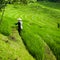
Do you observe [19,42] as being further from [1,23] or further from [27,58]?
[1,23]

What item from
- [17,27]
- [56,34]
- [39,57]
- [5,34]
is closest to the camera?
[39,57]

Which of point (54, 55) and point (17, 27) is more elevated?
point (17, 27)

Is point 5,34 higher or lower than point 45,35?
higher

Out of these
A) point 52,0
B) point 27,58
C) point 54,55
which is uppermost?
point 27,58

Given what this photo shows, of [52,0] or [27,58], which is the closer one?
[27,58]

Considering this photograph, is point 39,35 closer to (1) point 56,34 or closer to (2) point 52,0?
(1) point 56,34

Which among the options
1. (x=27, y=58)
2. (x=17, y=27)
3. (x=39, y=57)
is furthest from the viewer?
(x=17, y=27)

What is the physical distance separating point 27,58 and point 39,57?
307 cm

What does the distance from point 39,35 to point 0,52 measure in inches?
526

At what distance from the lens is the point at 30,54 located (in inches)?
1432

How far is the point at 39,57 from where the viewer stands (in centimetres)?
3616

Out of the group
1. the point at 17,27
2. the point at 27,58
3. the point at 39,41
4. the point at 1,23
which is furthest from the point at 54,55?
the point at 1,23

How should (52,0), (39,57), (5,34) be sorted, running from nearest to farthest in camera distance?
(39,57)
(5,34)
(52,0)

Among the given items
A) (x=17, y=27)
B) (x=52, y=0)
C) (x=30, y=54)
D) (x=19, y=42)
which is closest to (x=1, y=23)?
(x=17, y=27)
